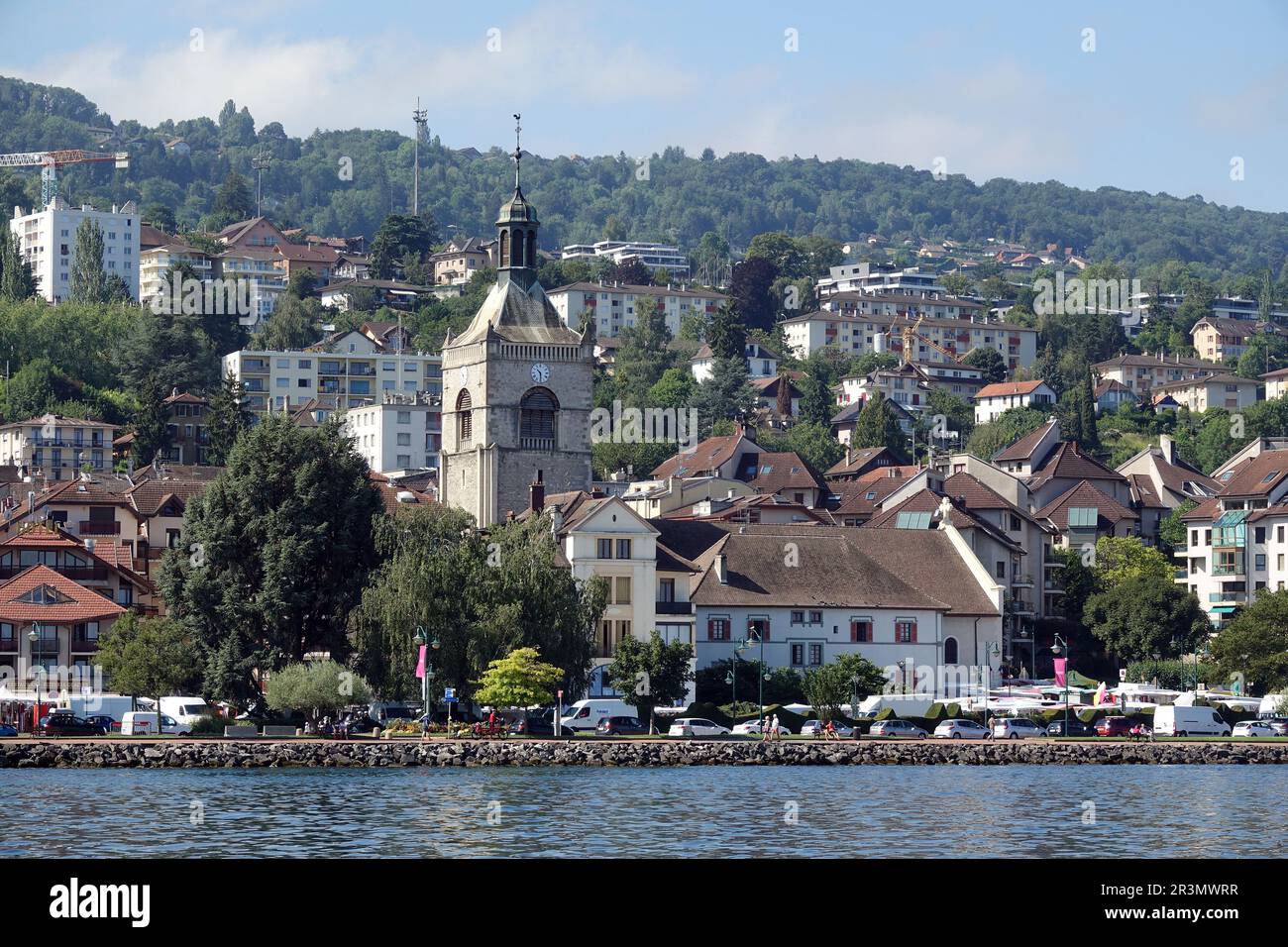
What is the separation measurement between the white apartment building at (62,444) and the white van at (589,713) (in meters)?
84.4

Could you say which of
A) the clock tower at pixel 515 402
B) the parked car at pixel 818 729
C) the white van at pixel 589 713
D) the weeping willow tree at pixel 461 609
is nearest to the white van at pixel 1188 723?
the parked car at pixel 818 729

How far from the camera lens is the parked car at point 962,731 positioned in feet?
238

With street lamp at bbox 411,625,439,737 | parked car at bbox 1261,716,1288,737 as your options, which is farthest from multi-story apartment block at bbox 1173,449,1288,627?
street lamp at bbox 411,625,439,737

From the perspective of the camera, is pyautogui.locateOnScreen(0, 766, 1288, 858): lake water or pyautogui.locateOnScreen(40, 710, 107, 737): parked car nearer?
pyautogui.locateOnScreen(0, 766, 1288, 858): lake water

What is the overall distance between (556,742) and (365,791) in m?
12.6

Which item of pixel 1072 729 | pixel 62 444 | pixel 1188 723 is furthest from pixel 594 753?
pixel 62 444

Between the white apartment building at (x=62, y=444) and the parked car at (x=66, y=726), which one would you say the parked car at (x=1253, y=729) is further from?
the white apartment building at (x=62, y=444)

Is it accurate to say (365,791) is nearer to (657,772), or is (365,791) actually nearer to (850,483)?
(657,772)

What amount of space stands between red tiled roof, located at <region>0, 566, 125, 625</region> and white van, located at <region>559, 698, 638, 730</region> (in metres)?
19.5

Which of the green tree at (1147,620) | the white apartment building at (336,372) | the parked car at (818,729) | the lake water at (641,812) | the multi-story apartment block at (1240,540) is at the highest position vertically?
the white apartment building at (336,372)

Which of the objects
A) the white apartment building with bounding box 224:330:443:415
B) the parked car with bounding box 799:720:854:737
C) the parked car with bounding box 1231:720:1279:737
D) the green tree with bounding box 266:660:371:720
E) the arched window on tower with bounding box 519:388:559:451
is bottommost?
the parked car with bounding box 1231:720:1279:737

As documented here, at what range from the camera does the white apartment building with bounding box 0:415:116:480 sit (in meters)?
149

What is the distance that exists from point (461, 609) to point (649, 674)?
7540 millimetres

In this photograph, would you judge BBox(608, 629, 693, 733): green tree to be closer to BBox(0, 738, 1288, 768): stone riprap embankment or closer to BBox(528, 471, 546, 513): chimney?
BBox(0, 738, 1288, 768): stone riprap embankment
